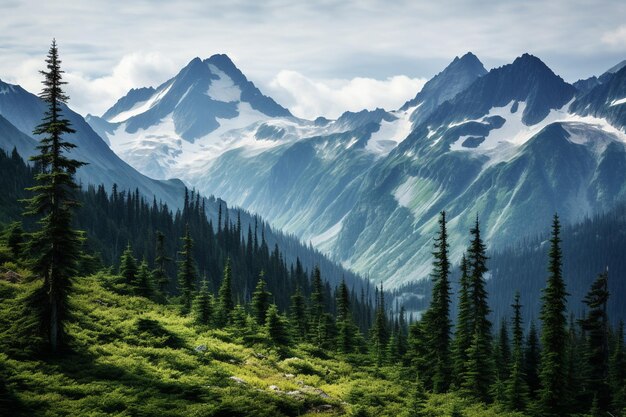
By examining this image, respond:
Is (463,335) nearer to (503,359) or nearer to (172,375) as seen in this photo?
(503,359)

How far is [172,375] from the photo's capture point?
40719mm

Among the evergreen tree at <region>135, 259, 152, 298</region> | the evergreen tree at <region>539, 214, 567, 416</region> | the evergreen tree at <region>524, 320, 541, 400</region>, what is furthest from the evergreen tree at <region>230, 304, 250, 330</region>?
the evergreen tree at <region>524, 320, 541, 400</region>

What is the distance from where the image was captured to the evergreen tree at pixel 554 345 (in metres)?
56.5

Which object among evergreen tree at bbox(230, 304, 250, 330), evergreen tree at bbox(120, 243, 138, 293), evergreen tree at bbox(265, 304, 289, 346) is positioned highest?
evergreen tree at bbox(120, 243, 138, 293)

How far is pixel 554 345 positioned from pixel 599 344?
17263 mm

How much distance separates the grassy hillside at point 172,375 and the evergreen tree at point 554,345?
765 centimetres

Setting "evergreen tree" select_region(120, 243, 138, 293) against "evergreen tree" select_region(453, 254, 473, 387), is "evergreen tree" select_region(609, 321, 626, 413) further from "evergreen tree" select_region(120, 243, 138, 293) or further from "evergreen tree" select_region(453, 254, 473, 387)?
"evergreen tree" select_region(120, 243, 138, 293)

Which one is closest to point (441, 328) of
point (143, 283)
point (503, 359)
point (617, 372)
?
point (503, 359)

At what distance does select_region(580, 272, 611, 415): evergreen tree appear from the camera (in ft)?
213

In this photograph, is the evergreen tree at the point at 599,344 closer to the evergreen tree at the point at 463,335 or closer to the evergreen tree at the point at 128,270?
the evergreen tree at the point at 463,335

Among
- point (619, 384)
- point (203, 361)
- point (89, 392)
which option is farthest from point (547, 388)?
point (89, 392)

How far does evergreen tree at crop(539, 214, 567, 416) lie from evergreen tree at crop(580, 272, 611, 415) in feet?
27.0

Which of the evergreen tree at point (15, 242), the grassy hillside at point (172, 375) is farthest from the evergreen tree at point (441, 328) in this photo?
the evergreen tree at point (15, 242)

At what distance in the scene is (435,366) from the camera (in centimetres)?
6562
